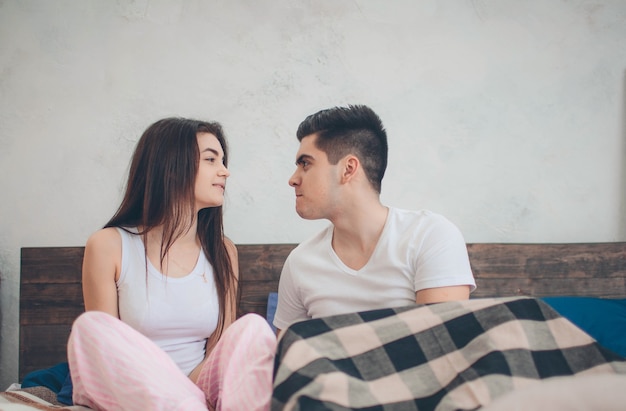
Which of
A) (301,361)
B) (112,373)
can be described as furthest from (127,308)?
(301,361)

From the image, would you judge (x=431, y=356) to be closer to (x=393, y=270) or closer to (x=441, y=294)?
(x=441, y=294)

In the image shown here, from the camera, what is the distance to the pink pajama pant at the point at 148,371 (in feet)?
3.35

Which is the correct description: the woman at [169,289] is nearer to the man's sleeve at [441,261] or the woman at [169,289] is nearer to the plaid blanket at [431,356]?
the plaid blanket at [431,356]

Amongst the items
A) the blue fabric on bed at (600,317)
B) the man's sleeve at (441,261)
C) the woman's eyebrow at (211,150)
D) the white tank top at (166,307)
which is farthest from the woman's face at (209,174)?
the blue fabric on bed at (600,317)

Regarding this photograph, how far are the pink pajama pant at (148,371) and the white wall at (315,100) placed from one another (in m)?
1.10

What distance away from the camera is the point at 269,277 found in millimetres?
2014

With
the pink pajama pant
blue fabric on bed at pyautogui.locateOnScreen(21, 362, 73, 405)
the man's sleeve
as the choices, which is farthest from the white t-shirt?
blue fabric on bed at pyautogui.locateOnScreen(21, 362, 73, 405)

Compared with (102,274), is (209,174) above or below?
above

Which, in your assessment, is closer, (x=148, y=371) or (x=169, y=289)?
(x=148, y=371)

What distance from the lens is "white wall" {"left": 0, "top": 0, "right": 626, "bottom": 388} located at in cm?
218

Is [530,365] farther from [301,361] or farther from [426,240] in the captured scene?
[426,240]

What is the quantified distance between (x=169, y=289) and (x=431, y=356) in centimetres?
81

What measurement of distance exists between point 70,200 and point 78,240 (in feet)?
0.57

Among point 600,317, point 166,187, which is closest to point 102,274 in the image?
point 166,187
